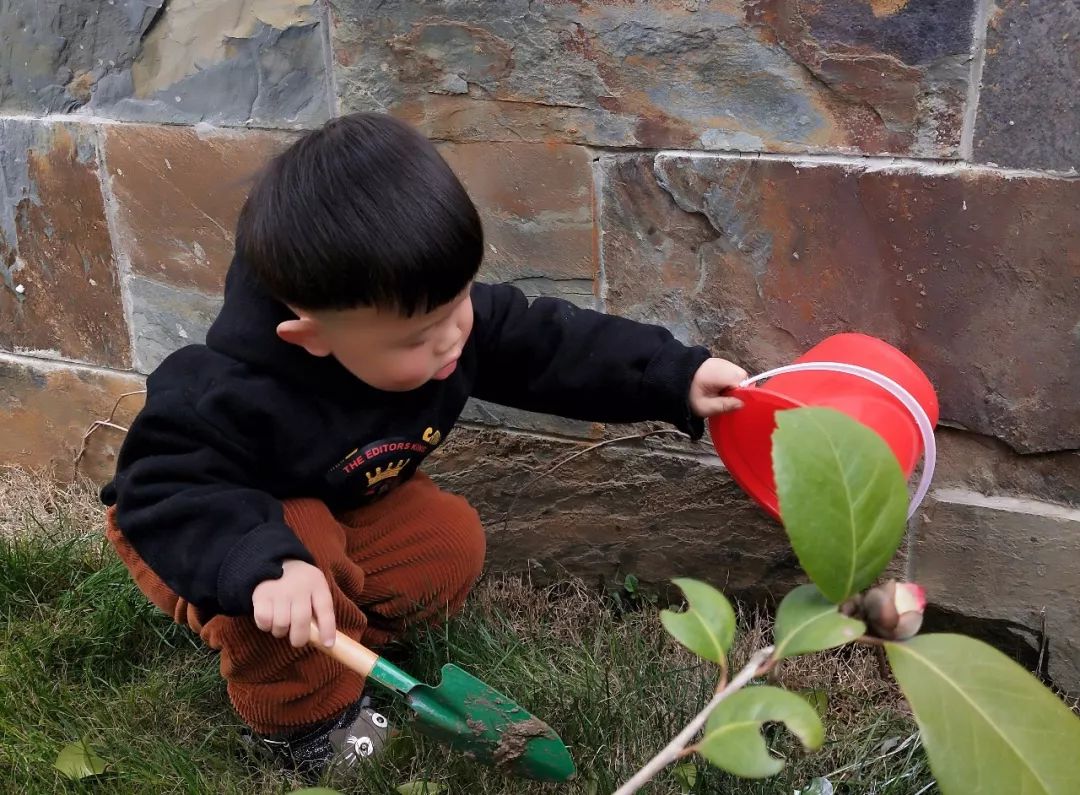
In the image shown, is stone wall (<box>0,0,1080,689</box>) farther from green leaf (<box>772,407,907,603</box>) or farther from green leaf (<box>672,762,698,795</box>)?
green leaf (<box>772,407,907,603</box>)

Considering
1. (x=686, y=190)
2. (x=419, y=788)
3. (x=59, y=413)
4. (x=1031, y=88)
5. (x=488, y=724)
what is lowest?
(x=59, y=413)

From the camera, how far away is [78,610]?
1.84m

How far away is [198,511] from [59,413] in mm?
1154

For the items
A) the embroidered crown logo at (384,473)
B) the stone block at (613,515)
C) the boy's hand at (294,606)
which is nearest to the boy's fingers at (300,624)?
the boy's hand at (294,606)

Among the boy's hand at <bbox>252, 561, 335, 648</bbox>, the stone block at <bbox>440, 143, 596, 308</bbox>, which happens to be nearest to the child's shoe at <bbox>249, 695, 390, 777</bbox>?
the boy's hand at <bbox>252, 561, 335, 648</bbox>

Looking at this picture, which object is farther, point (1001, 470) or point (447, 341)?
point (1001, 470)

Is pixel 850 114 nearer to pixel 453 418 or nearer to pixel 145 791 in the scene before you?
pixel 453 418

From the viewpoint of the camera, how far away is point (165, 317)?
205 cm

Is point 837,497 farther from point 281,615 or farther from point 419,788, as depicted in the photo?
point 419,788

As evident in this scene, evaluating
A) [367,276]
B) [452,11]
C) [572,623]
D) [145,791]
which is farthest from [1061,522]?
[145,791]

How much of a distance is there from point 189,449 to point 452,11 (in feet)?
2.51

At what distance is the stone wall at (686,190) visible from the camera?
1408 mm

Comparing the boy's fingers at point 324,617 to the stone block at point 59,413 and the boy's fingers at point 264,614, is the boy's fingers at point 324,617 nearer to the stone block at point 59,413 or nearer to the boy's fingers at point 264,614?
the boy's fingers at point 264,614

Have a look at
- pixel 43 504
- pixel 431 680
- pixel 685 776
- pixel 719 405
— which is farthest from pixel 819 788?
pixel 43 504
